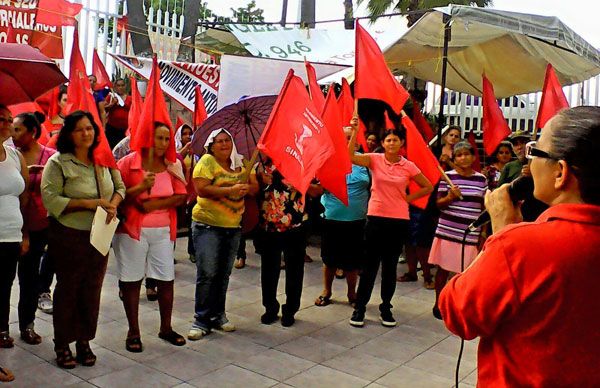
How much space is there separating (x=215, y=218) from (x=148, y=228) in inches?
23.4

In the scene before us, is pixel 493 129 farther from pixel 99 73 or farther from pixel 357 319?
pixel 99 73

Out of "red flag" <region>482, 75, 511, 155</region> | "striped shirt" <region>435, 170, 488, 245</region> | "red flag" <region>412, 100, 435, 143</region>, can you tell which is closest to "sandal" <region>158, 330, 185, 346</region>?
"striped shirt" <region>435, 170, 488, 245</region>

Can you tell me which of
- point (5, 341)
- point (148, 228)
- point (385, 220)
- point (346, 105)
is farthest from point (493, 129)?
point (5, 341)

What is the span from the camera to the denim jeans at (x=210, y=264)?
4.97 metres

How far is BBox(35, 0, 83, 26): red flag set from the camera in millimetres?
7957

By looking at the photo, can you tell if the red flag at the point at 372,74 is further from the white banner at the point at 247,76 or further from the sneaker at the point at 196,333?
the sneaker at the point at 196,333

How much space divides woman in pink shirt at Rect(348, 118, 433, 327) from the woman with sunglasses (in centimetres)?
386

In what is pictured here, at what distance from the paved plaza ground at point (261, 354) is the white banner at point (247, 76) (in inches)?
94.2

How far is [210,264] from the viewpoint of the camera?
16.4 ft

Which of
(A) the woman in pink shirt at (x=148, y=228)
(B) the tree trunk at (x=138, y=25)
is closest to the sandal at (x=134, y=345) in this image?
(A) the woman in pink shirt at (x=148, y=228)

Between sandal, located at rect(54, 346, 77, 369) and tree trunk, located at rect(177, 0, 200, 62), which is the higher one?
tree trunk, located at rect(177, 0, 200, 62)

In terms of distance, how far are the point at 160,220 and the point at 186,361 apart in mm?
1103

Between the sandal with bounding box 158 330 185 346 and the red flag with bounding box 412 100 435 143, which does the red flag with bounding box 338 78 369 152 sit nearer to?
the sandal with bounding box 158 330 185 346

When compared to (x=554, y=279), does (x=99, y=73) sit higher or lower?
higher
